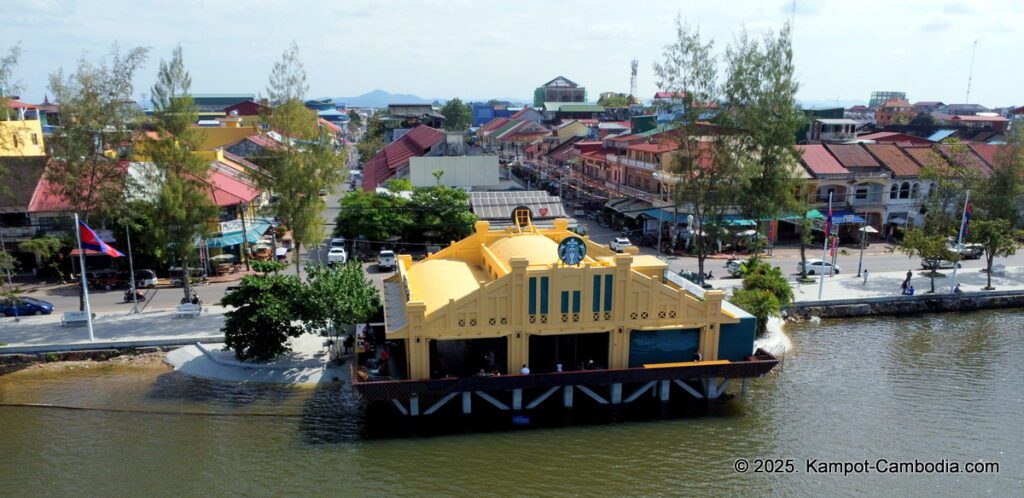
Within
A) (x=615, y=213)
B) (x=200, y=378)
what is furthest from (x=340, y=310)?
(x=615, y=213)

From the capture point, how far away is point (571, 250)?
88.3 feet

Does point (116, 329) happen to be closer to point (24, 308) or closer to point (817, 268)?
point (24, 308)

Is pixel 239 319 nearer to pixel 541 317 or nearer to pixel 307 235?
pixel 307 235

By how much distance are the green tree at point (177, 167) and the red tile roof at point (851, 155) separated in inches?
2205

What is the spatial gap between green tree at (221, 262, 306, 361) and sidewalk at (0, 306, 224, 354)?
5.70 metres

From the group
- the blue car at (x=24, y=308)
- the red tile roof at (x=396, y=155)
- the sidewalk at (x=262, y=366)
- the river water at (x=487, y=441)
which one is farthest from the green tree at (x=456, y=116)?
the river water at (x=487, y=441)

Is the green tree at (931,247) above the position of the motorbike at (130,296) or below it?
above

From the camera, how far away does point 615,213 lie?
6844 cm

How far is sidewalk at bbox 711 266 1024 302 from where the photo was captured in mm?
44966

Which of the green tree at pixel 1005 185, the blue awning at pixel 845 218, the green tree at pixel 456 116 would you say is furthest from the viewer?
the green tree at pixel 456 116

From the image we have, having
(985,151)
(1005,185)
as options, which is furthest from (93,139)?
(985,151)

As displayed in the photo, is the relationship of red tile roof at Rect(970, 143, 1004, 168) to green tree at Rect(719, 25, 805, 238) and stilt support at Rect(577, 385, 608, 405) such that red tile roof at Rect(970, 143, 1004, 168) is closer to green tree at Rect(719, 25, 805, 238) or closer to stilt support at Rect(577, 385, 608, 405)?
green tree at Rect(719, 25, 805, 238)

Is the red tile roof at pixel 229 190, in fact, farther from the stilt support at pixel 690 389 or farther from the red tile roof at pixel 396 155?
the stilt support at pixel 690 389

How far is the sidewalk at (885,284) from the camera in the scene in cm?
4497
